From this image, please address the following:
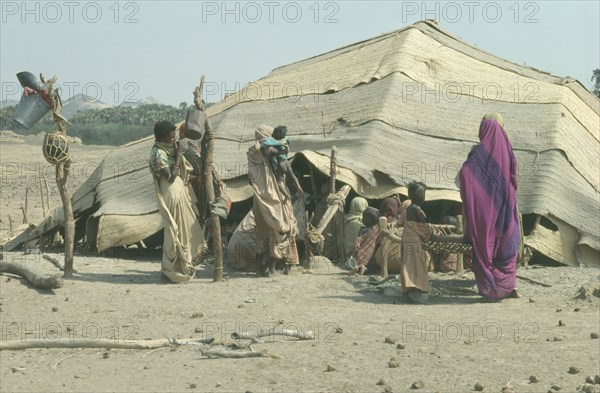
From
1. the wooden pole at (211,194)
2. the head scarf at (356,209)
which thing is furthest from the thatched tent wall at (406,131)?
the wooden pole at (211,194)

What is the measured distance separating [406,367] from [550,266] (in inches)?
210

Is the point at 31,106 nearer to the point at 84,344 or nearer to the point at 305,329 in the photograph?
the point at 84,344

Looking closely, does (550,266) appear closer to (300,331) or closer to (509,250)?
(509,250)

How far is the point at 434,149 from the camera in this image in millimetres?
13477

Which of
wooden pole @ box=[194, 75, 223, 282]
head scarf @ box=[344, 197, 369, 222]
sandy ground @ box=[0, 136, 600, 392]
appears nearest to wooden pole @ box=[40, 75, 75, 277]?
sandy ground @ box=[0, 136, 600, 392]

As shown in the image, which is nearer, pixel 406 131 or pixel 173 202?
pixel 173 202

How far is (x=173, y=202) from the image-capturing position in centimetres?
1084

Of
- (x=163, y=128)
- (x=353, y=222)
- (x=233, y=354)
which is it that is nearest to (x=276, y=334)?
(x=233, y=354)

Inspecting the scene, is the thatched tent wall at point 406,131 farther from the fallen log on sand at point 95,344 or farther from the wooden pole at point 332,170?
the fallen log on sand at point 95,344

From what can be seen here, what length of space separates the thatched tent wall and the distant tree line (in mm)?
20906

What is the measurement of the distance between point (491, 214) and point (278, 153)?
8.47 ft

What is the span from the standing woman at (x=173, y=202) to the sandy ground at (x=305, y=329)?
0.74 feet

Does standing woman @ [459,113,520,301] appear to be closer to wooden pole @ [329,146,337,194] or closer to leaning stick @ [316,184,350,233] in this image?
leaning stick @ [316,184,350,233]

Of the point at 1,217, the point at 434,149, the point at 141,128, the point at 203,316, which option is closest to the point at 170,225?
the point at 203,316
